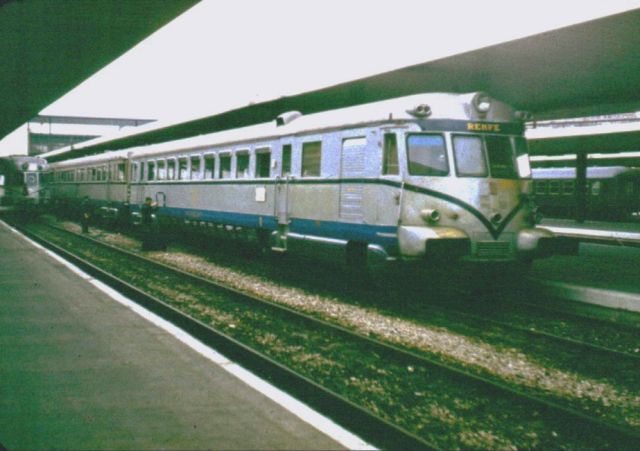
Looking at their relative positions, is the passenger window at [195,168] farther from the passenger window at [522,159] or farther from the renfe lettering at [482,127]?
the passenger window at [522,159]

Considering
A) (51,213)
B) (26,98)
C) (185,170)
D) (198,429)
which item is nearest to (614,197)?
(185,170)

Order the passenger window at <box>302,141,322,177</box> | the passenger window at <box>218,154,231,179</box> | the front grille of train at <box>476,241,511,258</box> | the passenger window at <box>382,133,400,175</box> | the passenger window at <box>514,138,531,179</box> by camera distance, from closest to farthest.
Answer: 1. the front grille of train at <box>476,241,511,258</box>
2. the passenger window at <box>382,133,400,175</box>
3. the passenger window at <box>514,138,531,179</box>
4. the passenger window at <box>302,141,322,177</box>
5. the passenger window at <box>218,154,231,179</box>

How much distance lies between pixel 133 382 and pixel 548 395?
12.7 feet

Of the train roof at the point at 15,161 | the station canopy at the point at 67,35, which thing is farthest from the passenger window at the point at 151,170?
the train roof at the point at 15,161

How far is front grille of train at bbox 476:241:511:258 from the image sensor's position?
35.2 ft

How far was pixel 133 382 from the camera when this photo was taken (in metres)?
6.54

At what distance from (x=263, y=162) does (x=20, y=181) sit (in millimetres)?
27736

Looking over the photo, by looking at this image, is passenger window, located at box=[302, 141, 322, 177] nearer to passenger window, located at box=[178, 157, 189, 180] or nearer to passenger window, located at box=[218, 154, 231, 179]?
passenger window, located at box=[218, 154, 231, 179]

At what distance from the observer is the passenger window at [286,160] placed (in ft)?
45.9

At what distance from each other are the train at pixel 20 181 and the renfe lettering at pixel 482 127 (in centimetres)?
3178

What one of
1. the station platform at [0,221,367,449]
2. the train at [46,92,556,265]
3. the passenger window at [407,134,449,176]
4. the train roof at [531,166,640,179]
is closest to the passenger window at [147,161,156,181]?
the train at [46,92,556,265]

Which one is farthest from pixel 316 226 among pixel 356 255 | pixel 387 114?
pixel 387 114

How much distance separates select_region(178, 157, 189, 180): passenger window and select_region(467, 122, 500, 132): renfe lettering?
430 inches

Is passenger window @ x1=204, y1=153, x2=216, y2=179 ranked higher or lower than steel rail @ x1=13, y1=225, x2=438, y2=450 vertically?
higher
